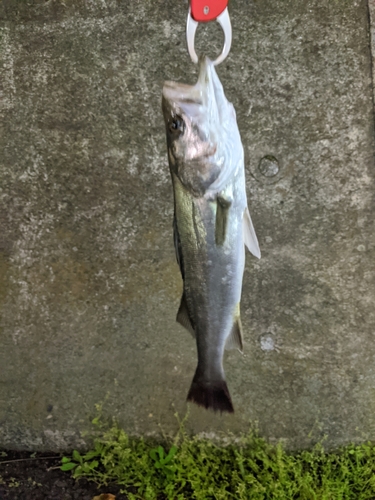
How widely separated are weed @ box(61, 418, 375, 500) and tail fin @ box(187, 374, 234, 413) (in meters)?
1.18

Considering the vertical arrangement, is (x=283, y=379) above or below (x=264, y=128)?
below

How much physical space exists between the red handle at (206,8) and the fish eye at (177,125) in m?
0.49

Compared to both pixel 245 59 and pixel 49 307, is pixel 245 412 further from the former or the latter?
pixel 245 59

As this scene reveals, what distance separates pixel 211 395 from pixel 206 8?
6.83 ft

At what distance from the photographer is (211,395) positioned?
236 centimetres

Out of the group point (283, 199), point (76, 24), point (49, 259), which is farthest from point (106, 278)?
point (76, 24)

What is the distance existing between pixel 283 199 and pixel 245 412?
→ 189cm

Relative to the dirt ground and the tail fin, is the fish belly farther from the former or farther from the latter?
the dirt ground

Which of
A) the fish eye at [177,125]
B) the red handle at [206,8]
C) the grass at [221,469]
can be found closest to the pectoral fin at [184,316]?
the fish eye at [177,125]

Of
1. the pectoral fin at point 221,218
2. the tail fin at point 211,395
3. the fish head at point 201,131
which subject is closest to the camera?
the fish head at point 201,131

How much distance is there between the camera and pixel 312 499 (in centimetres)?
309

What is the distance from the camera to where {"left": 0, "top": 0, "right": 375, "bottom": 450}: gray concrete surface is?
3.11 m

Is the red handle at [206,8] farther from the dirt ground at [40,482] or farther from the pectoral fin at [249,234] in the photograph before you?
the dirt ground at [40,482]

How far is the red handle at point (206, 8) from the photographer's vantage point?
1.79 m
